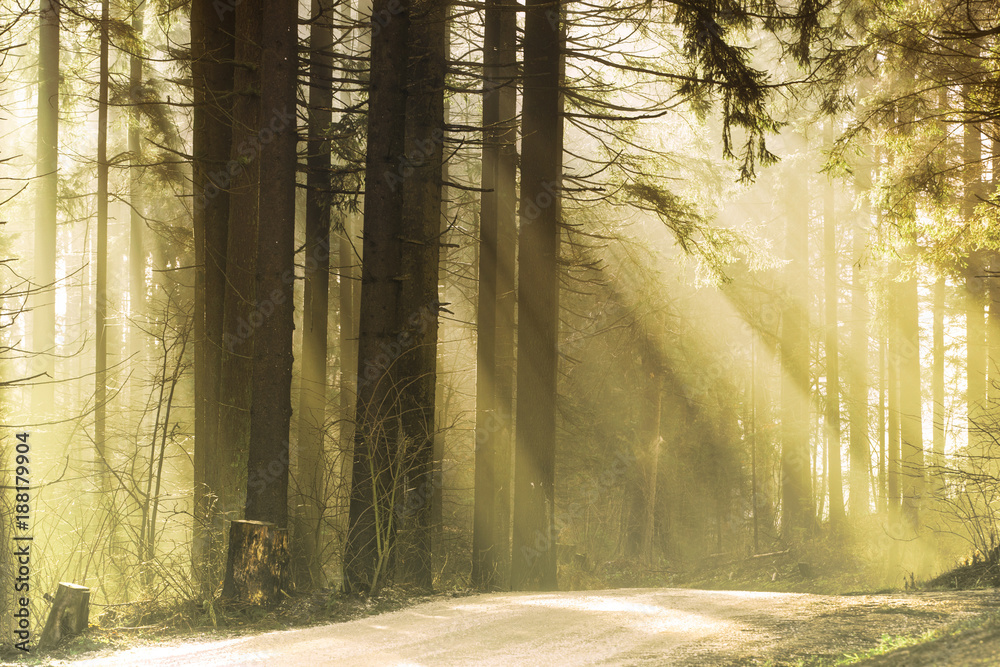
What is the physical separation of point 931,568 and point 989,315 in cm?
629

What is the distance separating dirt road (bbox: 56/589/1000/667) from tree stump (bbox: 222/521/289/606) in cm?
89

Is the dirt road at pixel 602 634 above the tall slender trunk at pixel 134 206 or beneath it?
beneath

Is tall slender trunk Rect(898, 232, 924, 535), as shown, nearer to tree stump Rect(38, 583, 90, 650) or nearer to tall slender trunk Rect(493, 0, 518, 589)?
tall slender trunk Rect(493, 0, 518, 589)

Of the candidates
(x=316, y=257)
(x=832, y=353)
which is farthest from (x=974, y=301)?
(x=316, y=257)

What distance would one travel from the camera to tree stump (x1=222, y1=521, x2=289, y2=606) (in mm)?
6848

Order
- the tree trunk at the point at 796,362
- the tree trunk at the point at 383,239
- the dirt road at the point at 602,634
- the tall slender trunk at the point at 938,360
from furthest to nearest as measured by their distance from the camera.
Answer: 1. the tree trunk at the point at 796,362
2. the tall slender trunk at the point at 938,360
3. the tree trunk at the point at 383,239
4. the dirt road at the point at 602,634

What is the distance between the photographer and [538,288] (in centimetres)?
1155

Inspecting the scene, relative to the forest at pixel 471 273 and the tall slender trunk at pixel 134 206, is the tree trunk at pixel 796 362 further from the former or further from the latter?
the tall slender trunk at pixel 134 206

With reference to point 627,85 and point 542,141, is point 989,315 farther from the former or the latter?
point 542,141

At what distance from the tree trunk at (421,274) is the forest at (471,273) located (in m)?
0.04

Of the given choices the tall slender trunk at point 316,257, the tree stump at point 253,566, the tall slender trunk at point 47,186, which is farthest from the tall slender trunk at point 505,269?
the tall slender trunk at point 47,186

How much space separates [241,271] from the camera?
9383 millimetres

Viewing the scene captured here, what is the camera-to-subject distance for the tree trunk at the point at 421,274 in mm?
8406

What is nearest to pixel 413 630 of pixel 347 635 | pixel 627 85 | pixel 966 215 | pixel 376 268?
pixel 347 635
